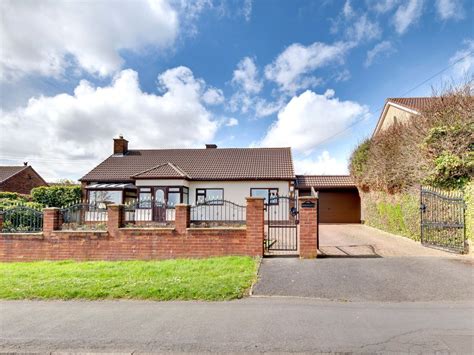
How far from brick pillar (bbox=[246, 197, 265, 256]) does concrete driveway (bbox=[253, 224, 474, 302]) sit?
0.49 m

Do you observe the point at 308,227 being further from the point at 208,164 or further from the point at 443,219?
the point at 208,164

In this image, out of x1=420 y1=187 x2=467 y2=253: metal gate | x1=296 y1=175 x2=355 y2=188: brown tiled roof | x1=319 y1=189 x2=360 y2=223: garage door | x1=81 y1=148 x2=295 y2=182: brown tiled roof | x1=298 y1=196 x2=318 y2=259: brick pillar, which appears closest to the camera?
x1=298 y1=196 x2=318 y2=259: brick pillar

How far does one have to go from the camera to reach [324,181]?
67.4 ft

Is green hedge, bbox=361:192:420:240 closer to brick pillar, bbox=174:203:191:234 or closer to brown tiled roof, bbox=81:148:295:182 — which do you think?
brown tiled roof, bbox=81:148:295:182

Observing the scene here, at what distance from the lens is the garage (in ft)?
64.9

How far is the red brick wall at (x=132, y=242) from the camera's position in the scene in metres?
8.10

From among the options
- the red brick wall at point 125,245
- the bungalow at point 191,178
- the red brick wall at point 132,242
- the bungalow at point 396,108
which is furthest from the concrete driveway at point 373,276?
the bungalow at point 191,178

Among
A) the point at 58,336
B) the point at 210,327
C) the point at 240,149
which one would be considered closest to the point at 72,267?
the point at 58,336

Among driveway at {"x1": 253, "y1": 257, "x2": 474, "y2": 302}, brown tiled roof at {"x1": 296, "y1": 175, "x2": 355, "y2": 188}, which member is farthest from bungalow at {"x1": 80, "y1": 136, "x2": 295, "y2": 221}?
driveway at {"x1": 253, "y1": 257, "x2": 474, "y2": 302}

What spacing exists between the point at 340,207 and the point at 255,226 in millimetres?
13685

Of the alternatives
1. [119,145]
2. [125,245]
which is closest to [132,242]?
[125,245]

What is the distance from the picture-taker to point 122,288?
18.7 feet

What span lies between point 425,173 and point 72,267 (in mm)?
11061

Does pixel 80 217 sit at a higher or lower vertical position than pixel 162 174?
lower
